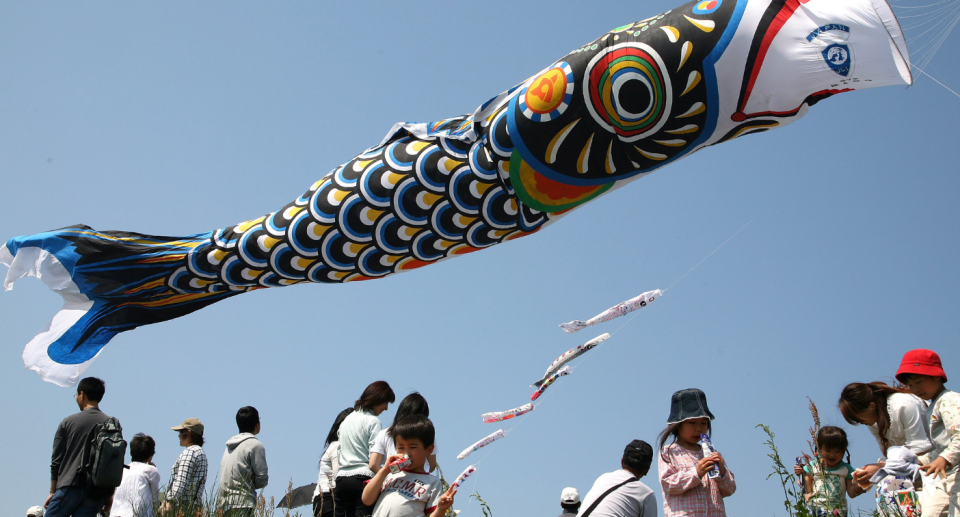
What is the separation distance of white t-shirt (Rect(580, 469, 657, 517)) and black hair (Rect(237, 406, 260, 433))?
2.08 meters

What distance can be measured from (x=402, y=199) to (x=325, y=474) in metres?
1.66

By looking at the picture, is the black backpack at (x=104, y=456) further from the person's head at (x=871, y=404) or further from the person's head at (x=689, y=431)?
the person's head at (x=871, y=404)

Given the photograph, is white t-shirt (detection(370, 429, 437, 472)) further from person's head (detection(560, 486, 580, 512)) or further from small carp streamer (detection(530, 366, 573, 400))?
person's head (detection(560, 486, 580, 512))

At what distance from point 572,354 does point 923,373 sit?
1.67 metres

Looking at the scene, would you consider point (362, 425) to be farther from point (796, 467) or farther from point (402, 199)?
point (796, 467)

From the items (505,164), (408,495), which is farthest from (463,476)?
(505,164)

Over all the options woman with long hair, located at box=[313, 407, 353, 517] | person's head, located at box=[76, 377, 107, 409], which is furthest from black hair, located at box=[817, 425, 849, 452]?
person's head, located at box=[76, 377, 107, 409]

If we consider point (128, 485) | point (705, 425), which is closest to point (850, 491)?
point (705, 425)

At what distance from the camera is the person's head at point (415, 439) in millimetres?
3344

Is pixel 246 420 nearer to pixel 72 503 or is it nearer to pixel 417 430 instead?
pixel 72 503

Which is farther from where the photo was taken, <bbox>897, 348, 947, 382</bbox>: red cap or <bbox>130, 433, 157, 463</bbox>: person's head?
<bbox>130, 433, 157, 463</bbox>: person's head

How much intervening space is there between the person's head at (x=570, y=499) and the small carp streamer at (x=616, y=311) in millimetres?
1257

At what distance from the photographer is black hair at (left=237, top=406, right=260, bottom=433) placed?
460 centimetres

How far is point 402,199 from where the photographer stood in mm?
3855
